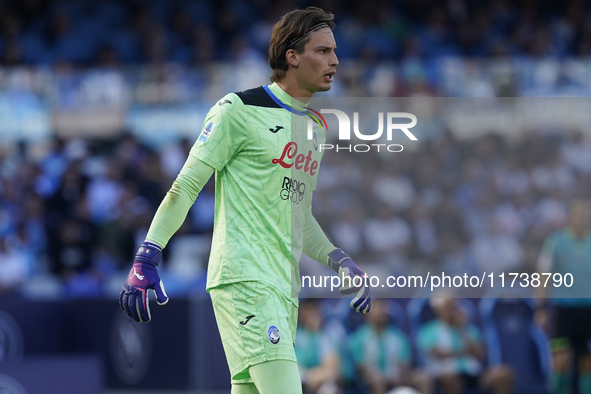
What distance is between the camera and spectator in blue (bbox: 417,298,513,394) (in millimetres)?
8586

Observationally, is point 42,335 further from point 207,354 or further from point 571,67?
point 571,67

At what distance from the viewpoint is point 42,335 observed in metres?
9.66

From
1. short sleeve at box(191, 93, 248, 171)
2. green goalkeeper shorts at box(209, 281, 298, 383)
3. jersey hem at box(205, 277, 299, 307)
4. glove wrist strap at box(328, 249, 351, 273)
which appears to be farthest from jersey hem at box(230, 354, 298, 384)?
short sleeve at box(191, 93, 248, 171)

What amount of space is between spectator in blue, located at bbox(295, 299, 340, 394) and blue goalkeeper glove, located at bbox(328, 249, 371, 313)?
4620mm

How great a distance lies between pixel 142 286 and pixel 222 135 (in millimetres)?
734

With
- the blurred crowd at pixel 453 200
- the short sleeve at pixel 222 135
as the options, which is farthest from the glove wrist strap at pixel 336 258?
the blurred crowd at pixel 453 200

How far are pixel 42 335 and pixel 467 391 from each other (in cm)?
496

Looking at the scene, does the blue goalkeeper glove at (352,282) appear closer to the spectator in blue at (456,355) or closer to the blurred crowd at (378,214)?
the blurred crowd at (378,214)

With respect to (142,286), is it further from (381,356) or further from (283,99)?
(381,356)

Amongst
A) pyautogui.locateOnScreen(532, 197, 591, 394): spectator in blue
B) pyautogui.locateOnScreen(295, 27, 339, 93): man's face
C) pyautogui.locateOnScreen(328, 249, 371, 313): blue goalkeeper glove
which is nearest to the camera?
pyautogui.locateOnScreen(295, 27, 339, 93): man's face

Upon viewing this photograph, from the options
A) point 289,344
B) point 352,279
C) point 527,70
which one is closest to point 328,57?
point 352,279

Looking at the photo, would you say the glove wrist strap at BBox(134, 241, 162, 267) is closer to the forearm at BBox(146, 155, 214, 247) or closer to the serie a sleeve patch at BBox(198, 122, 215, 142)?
the forearm at BBox(146, 155, 214, 247)

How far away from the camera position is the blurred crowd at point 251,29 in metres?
13.3

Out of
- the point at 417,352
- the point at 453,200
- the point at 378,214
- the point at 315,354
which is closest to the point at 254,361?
the point at 315,354
